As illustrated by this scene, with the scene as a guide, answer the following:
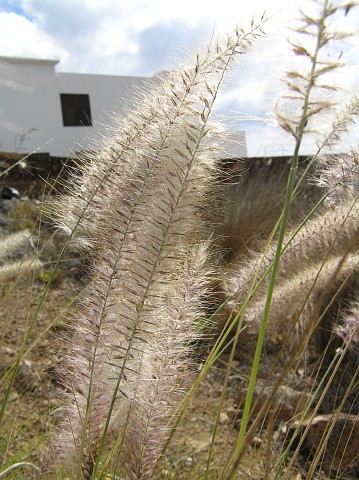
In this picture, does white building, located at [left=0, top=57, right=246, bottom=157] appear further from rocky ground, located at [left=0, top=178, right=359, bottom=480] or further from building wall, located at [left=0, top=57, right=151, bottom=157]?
rocky ground, located at [left=0, top=178, right=359, bottom=480]

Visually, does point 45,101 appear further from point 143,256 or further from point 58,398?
point 143,256

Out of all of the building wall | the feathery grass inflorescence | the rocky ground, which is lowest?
the rocky ground

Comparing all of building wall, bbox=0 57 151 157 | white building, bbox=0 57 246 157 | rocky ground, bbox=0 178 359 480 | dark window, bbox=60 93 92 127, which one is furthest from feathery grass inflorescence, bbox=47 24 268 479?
dark window, bbox=60 93 92 127

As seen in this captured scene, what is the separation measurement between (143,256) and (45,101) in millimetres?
14616

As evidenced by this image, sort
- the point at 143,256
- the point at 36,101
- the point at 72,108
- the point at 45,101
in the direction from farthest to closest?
the point at 72,108, the point at 45,101, the point at 36,101, the point at 143,256

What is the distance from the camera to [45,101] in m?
14.5

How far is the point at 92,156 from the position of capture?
1239 mm

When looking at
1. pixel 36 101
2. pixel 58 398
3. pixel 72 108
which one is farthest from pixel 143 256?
pixel 72 108

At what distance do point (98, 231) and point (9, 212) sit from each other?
17.3 feet

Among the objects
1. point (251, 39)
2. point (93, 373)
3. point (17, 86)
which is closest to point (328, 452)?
point (93, 373)

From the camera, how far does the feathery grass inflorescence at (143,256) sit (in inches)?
37.8

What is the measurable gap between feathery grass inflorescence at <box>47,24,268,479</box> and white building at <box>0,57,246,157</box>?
1229 centimetres

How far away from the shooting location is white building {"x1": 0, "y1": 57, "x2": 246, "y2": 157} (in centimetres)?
1377

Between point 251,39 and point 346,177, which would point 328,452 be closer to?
point 346,177
